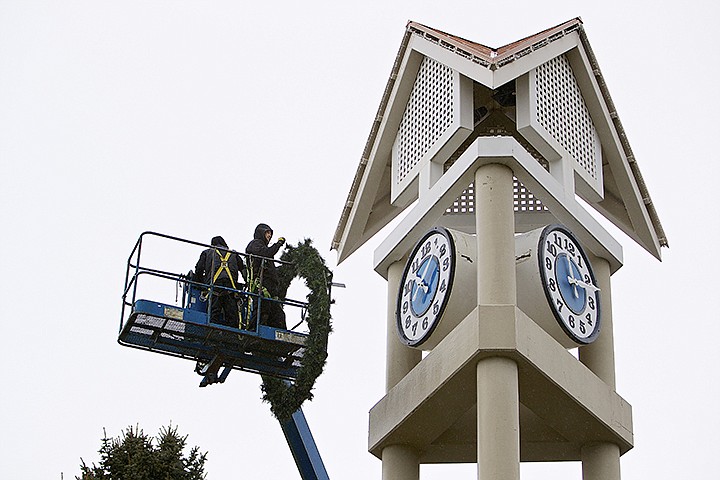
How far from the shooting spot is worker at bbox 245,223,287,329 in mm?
27047

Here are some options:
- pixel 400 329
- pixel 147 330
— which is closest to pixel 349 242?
pixel 400 329

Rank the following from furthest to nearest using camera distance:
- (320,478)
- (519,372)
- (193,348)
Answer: (320,478) → (193,348) → (519,372)

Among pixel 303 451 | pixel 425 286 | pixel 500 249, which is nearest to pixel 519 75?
pixel 500 249

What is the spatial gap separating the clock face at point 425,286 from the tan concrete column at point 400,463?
6.14ft

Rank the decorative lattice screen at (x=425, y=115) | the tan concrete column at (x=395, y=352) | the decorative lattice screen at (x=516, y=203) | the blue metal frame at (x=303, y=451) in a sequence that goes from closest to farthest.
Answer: the decorative lattice screen at (x=425, y=115) < the tan concrete column at (x=395, y=352) < the blue metal frame at (x=303, y=451) < the decorative lattice screen at (x=516, y=203)

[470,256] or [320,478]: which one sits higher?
[470,256]

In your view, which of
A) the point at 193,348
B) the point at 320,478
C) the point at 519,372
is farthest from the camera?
the point at 320,478

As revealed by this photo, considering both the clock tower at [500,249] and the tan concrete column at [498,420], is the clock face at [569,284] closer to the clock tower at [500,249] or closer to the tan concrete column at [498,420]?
the clock tower at [500,249]

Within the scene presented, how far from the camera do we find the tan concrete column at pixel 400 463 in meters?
27.4

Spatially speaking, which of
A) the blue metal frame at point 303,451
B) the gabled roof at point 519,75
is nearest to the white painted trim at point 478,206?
the gabled roof at point 519,75

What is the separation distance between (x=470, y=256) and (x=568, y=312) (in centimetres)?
188

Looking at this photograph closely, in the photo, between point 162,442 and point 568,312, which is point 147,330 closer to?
point 162,442

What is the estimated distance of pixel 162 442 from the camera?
26172 mm

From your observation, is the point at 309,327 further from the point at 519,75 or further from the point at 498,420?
the point at 519,75
